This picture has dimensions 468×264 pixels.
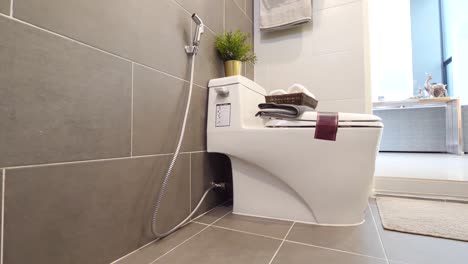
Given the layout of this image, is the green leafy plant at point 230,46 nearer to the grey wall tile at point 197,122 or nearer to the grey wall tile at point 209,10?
the grey wall tile at point 209,10

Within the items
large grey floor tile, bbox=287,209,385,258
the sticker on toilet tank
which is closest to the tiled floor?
large grey floor tile, bbox=287,209,385,258

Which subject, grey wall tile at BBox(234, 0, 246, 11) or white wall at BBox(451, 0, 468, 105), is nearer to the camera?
grey wall tile at BBox(234, 0, 246, 11)

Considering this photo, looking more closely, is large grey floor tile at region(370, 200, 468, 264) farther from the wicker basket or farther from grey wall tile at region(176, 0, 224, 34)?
grey wall tile at region(176, 0, 224, 34)

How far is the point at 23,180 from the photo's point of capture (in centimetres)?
39

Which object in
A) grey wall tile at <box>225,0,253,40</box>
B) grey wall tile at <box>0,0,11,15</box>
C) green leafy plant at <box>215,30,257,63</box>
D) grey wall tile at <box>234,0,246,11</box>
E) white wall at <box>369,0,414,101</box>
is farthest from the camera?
white wall at <box>369,0,414,101</box>

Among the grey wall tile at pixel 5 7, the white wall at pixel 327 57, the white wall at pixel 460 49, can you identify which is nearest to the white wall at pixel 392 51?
the white wall at pixel 460 49

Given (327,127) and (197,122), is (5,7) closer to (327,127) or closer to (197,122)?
(197,122)

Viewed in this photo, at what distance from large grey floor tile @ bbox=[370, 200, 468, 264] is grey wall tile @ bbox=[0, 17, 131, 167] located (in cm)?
79

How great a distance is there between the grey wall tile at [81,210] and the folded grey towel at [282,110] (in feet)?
1.33

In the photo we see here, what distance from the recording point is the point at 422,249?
0.62m

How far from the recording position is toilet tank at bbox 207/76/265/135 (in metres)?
0.89

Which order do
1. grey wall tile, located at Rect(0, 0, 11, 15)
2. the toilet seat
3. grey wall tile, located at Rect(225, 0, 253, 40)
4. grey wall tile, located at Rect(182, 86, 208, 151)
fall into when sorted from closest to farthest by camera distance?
grey wall tile, located at Rect(0, 0, 11, 15)
the toilet seat
grey wall tile, located at Rect(182, 86, 208, 151)
grey wall tile, located at Rect(225, 0, 253, 40)

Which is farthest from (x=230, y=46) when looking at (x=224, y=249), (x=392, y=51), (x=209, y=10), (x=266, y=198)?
(x=392, y=51)

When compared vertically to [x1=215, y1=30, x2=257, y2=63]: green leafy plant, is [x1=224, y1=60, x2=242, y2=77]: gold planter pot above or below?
below
